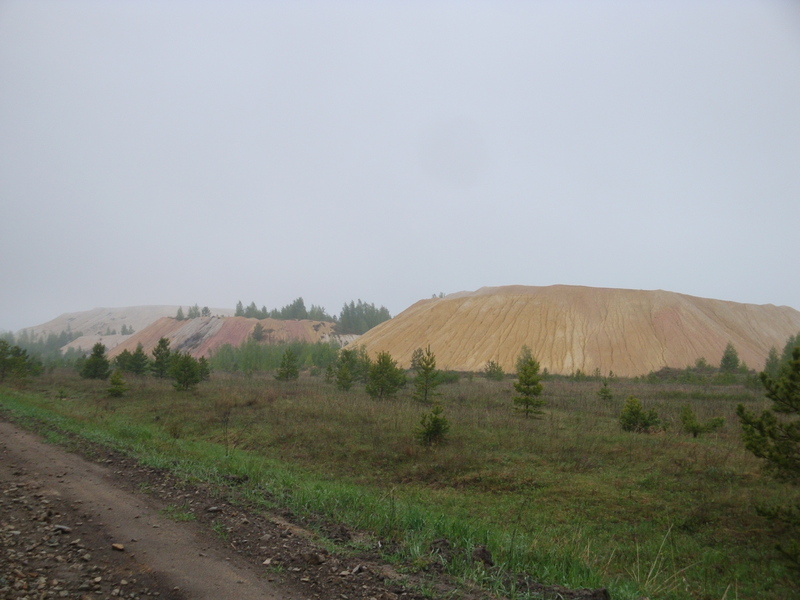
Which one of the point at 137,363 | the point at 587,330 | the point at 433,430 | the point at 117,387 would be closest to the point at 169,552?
the point at 433,430

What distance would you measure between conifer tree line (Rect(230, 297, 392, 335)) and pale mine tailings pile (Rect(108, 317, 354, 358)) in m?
6.49

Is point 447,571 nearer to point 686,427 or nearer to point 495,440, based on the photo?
point 495,440

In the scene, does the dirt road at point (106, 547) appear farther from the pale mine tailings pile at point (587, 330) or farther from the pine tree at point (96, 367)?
the pale mine tailings pile at point (587, 330)

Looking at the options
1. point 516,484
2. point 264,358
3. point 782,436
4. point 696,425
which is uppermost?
point 782,436

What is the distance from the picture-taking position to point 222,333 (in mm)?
105562

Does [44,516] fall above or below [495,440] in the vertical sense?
above

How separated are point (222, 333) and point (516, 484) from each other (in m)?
106

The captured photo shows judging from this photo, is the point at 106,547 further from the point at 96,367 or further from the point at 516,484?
the point at 96,367

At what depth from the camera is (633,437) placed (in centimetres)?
1493

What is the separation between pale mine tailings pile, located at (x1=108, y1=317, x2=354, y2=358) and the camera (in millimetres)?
103375

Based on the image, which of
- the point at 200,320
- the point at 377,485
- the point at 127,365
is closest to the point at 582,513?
the point at 377,485

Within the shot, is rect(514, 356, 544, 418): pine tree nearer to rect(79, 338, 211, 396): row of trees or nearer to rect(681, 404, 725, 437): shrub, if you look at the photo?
rect(681, 404, 725, 437): shrub

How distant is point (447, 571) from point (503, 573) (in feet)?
1.96

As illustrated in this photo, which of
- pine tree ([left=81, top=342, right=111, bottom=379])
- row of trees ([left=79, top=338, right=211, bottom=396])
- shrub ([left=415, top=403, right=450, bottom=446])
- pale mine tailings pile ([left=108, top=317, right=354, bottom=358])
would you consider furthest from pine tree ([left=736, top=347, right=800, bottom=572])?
pale mine tailings pile ([left=108, top=317, right=354, bottom=358])
